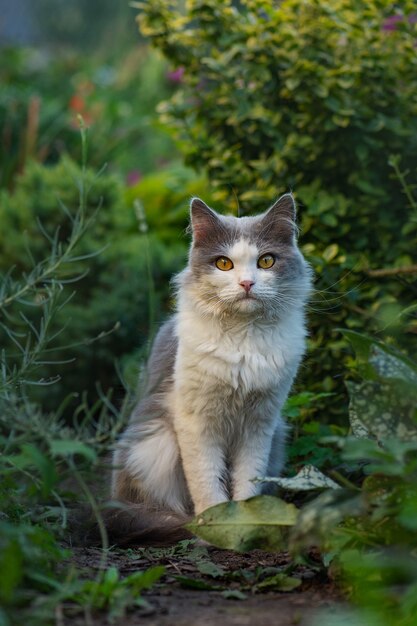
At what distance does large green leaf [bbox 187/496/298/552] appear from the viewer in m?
2.32

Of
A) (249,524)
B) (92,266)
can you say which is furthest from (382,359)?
(92,266)

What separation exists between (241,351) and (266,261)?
350mm

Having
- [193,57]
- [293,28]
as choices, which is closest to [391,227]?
[293,28]

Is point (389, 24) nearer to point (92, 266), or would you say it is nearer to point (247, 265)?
point (247, 265)

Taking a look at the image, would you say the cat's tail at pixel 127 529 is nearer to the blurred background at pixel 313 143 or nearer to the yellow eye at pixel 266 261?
the blurred background at pixel 313 143

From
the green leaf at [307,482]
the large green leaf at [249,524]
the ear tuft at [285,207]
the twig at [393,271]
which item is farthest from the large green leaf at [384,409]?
the twig at [393,271]

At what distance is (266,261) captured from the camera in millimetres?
3135

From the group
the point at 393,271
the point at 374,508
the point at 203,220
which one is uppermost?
the point at 203,220

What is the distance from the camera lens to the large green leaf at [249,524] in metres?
2.32

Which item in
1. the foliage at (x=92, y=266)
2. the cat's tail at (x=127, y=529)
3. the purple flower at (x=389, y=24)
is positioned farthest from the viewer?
the foliage at (x=92, y=266)

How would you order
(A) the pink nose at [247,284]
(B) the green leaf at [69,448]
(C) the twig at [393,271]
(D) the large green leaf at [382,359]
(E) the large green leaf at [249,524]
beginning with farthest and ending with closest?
(C) the twig at [393,271] < (A) the pink nose at [247,284] < (E) the large green leaf at [249,524] < (D) the large green leaf at [382,359] < (B) the green leaf at [69,448]

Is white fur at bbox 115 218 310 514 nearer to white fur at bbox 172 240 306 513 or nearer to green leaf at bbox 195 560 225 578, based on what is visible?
white fur at bbox 172 240 306 513

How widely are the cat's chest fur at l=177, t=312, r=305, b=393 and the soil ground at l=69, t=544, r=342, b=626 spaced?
0.60 metres

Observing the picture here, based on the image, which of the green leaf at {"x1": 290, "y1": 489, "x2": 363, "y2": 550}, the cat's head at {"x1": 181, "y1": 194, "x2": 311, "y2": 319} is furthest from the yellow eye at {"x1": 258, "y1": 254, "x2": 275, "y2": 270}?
the green leaf at {"x1": 290, "y1": 489, "x2": 363, "y2": 550}
